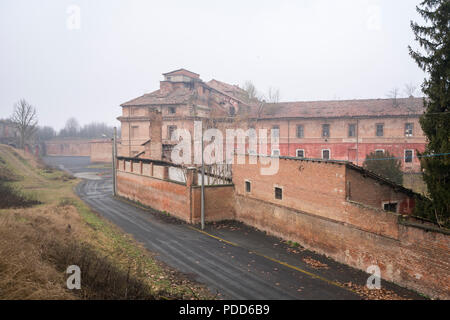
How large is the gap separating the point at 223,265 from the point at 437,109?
35.8ft

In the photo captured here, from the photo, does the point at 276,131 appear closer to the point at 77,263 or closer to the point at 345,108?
the point at 345,108

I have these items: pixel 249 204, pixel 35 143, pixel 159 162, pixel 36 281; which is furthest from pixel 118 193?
pixel 35 143

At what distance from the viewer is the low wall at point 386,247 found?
10578mm

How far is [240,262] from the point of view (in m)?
14.4

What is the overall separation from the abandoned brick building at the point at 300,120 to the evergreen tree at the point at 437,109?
21951mm

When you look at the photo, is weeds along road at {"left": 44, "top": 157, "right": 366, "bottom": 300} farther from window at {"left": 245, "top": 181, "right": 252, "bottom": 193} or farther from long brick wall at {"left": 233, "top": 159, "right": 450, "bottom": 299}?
window at {"left": 245, "top": 181, "right": 252, "bottom": 193}

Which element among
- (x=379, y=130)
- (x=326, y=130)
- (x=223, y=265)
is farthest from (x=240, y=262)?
(x=379, y=130)

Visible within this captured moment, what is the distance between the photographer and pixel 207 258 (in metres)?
15.0

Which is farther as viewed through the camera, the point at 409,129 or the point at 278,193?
the point at 409,129

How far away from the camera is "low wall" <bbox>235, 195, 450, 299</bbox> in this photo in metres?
10.6

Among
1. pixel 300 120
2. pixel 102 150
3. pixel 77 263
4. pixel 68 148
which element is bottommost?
pixel 77 263

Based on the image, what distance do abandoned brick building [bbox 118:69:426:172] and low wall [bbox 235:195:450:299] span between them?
1685 centimetres

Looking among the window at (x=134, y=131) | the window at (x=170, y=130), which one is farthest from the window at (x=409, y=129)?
the window at (x=134, y=131)

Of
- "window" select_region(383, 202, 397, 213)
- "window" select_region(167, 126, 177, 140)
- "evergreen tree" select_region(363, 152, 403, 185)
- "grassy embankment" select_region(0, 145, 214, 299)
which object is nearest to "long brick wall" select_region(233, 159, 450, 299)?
"window" select_region(383, 202, 397, 213)
